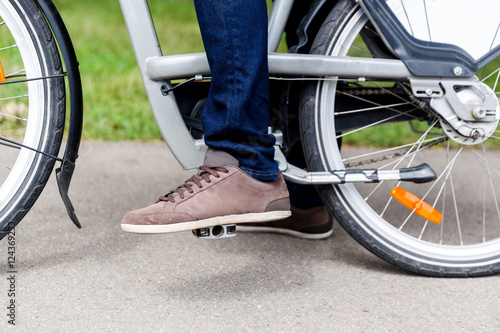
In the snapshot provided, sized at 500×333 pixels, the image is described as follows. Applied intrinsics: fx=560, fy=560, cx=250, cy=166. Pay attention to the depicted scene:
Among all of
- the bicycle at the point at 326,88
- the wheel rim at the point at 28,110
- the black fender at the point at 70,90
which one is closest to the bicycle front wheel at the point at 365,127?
the bicycle at the point at 326,88

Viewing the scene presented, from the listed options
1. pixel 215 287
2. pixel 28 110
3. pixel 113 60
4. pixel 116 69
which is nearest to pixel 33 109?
pixel 28 110

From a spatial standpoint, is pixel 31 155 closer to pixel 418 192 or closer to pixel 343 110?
pixel 343 110

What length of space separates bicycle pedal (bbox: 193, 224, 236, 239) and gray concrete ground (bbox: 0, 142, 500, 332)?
171 mm

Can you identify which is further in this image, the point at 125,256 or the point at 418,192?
the point at 418,192

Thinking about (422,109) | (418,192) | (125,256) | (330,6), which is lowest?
(418,192)

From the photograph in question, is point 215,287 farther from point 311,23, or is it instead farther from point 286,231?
point 311,23

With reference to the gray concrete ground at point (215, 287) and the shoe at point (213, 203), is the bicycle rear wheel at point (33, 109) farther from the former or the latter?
the shoe at point (213, 203)

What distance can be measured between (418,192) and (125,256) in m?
1.37

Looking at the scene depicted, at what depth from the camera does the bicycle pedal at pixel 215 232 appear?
1507 mm

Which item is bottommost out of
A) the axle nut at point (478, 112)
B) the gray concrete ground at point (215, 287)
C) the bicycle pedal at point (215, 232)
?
the gray concrete ground at point (215, 287)

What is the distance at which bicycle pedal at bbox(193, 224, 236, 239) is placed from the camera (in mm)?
1507

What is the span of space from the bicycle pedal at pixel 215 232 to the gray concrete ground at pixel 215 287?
171 mm

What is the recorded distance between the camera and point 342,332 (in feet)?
4.51

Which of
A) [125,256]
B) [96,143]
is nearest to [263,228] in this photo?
[125,256]
